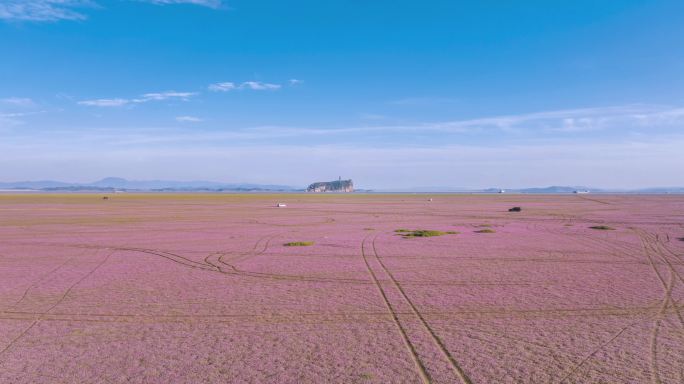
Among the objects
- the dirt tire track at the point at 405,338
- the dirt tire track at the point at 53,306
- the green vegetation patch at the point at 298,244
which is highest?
the green vegetation patch at the point at 298,244

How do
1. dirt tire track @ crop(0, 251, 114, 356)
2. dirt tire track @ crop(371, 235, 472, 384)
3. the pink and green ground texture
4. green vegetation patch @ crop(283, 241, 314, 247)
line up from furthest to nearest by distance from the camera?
green vegetation patch @ crop(283, 241, 314, 247) < dirt tire track @ crop(0, 251, 114, 356) < the pink and green ground texture < dirt tire track @ crop(371, 235, 472, 384)

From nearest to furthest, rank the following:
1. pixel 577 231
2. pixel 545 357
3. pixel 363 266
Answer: pixel 545 357, pixel 363 266, pixel 577 231

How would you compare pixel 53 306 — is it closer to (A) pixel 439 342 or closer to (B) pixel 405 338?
(B) pixel 405 338

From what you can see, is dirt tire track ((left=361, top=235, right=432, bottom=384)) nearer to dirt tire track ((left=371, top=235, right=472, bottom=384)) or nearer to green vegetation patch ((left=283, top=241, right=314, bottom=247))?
dirt tire track ((left=371, top=235, right=472, bottom=384))

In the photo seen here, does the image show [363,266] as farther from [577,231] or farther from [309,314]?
[577,231]

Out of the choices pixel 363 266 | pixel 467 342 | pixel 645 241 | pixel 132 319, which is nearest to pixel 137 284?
pixel 132 319

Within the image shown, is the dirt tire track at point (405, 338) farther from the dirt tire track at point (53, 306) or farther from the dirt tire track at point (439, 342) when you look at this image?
the dirt tire track at point (53, 306)

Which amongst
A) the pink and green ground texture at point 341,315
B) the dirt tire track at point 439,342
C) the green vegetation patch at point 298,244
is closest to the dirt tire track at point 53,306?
the pink and green ground texture at point 341,315

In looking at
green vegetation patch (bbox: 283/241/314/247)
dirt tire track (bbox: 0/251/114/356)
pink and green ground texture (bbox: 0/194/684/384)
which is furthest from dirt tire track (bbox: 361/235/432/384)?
green vegetation patch (bbox: 283/241/314/247)
